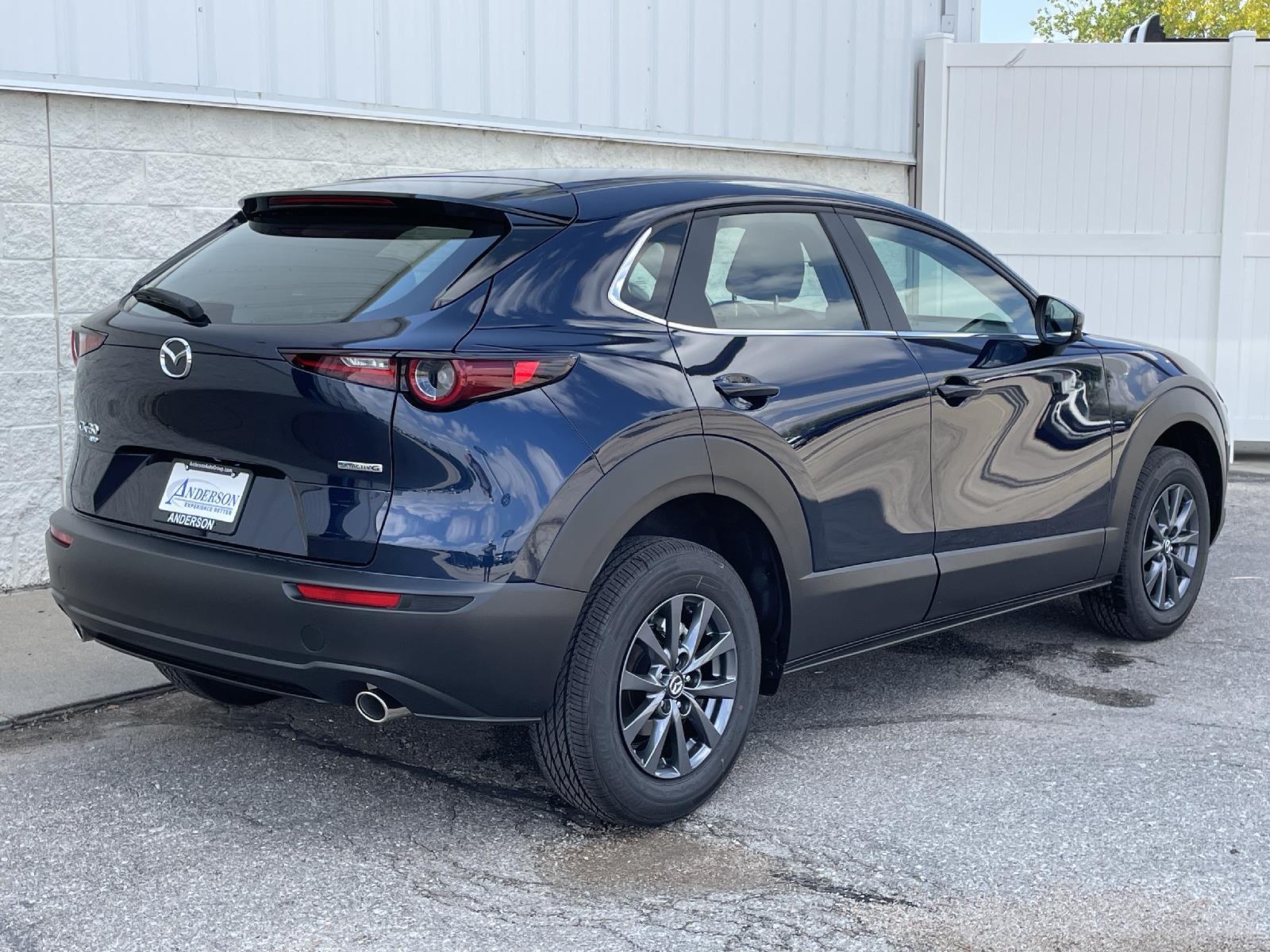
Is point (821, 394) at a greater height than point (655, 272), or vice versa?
point (655, 272)

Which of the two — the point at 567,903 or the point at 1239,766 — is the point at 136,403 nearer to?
the point at 567,903

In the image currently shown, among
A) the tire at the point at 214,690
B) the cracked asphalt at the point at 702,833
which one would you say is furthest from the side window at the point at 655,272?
the tire at the point at 214,690

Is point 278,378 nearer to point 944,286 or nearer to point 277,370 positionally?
point 277,370

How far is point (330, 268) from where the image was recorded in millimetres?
3705

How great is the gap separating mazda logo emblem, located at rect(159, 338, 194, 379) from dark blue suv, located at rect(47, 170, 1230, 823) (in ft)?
0.04

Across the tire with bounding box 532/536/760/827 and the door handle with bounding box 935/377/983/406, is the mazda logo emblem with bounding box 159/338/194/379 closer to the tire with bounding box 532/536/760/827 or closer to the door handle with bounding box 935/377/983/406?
the tire with bounding box 532/536/760/827

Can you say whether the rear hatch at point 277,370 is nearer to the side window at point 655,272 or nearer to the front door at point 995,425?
the side window at point 655,272

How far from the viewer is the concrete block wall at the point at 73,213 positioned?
20.3ft

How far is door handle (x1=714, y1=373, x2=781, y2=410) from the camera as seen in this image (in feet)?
12.7

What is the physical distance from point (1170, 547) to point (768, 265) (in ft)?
8.06

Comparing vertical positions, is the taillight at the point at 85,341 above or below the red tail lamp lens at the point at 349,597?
above

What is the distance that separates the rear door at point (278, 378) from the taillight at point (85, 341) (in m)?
0.03

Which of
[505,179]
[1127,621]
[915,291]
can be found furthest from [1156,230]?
[505,179]

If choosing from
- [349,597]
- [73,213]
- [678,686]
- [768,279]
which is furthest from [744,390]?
[73,213]
